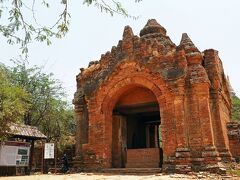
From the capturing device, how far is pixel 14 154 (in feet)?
49.0

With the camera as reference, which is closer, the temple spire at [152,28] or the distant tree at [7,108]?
the distant tree at [7,108]

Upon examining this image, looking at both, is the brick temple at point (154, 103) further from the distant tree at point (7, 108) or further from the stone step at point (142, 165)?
the distant tree at point (7, 108)

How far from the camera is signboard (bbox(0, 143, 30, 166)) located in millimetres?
14453

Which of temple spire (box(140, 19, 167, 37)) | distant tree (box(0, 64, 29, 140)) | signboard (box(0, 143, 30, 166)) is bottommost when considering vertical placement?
signboard (box(0, 143, 30, 166))

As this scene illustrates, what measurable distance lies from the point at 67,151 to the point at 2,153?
4.80 metres

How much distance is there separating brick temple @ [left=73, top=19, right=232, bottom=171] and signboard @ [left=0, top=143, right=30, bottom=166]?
2.82m

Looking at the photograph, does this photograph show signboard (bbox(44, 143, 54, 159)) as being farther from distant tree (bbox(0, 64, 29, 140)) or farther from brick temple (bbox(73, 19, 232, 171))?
distant tree (bbox(0, 64, 29, 140))

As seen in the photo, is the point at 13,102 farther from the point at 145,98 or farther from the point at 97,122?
the point at 145,98

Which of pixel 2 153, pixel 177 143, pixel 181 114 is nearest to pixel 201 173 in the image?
pixel 177 143

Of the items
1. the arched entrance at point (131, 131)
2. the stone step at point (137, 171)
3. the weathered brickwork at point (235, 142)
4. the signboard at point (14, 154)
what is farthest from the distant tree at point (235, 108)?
the signboard at point (14, 154)

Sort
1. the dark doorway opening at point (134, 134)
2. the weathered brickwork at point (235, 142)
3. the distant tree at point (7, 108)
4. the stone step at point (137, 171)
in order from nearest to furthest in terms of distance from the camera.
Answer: the distant tree at point (7, 108) < the stone step at point (137, 171) < the weathered brickwork at point (235, 142) < the dark doorway opening at point (134, 134)

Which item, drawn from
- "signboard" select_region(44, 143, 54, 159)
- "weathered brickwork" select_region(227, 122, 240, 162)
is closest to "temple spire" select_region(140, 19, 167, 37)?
"weathered brickwork" select_region(227, 122, 240, 162)

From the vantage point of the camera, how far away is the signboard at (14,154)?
14453 millimetres

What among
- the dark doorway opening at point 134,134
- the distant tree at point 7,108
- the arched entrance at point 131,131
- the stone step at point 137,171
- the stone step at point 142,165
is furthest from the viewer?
the dark doorway opening at point 134,134
